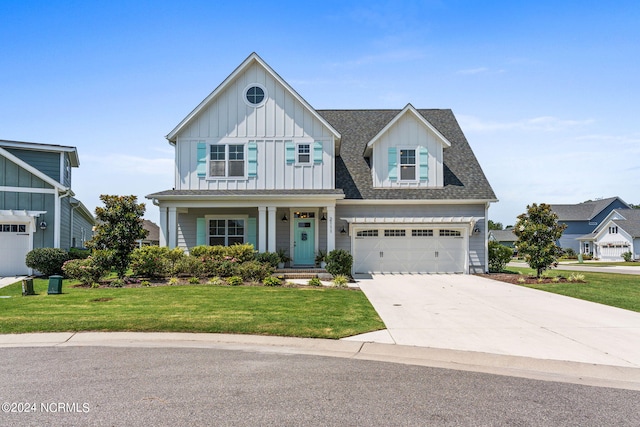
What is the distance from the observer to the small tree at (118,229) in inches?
620

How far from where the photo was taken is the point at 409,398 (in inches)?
195

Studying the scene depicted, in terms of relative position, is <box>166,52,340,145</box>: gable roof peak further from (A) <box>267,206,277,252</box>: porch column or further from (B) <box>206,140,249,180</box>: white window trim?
(A) <box>267,206,277,252</box>: porch column

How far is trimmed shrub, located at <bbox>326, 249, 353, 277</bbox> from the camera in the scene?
58.1ft

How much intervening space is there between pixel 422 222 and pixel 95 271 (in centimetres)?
1347

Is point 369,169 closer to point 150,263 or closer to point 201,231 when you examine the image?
point 201,231

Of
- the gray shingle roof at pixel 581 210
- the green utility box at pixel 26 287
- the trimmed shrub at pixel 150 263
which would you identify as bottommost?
the green utility box at pixel 26 287

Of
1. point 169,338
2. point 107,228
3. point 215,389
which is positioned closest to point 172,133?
point 107,228

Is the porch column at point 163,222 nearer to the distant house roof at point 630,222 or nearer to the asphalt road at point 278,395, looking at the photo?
the asphalt road at point 278,395

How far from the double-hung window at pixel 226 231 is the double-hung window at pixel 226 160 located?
2295mm

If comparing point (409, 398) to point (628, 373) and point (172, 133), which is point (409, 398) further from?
point (172, 133)

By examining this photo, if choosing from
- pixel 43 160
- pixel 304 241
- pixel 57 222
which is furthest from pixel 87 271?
pixel 304 241

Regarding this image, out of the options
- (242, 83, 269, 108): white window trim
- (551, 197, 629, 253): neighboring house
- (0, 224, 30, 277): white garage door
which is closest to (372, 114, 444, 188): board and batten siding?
(242, 83, 269, 108): white window trim

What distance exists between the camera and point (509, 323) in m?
9.37

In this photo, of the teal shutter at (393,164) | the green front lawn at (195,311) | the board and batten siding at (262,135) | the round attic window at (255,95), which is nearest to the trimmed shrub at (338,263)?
the board and batten siding at (262,135)
